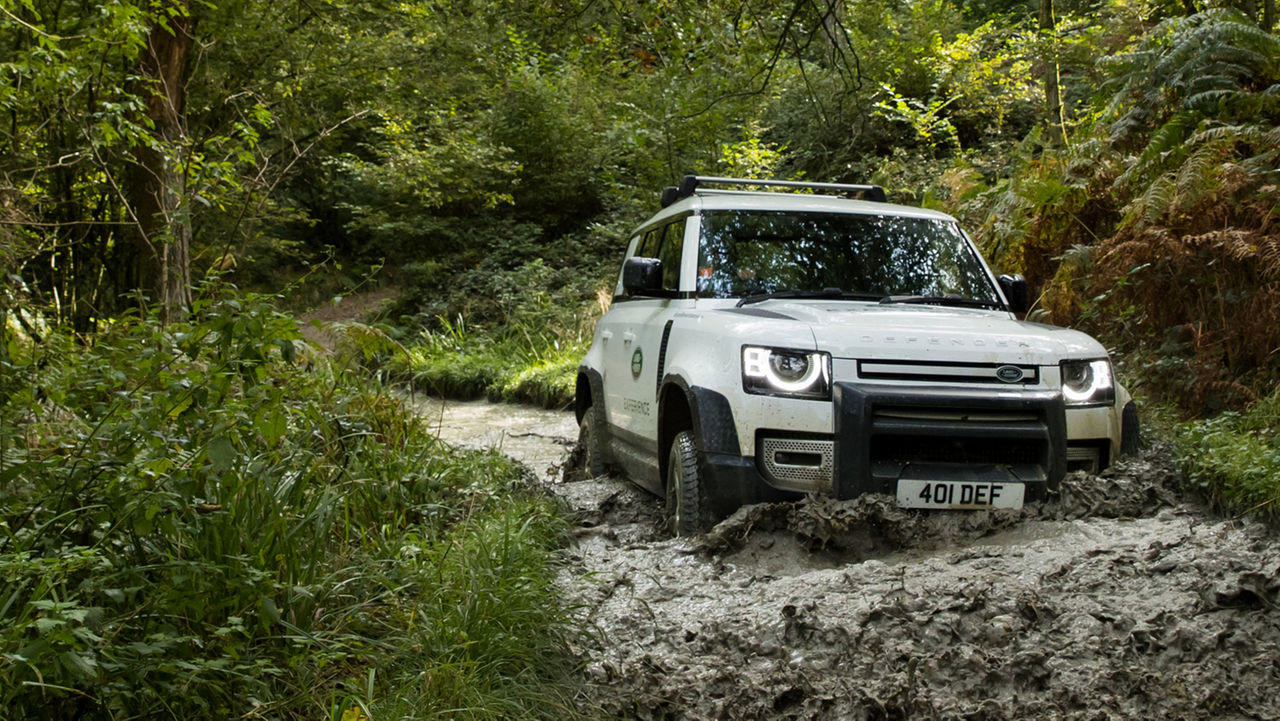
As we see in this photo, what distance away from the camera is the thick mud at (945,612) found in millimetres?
3418

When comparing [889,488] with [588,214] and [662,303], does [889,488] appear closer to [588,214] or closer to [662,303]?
[662,303]

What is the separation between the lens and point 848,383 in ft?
15.2

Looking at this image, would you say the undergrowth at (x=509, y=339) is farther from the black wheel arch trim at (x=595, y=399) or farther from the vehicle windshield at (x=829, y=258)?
the vehicle windshield at (x=829, y=258)

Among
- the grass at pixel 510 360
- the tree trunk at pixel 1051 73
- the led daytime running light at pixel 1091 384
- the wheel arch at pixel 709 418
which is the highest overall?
the tree trunk at pixel 1051 73

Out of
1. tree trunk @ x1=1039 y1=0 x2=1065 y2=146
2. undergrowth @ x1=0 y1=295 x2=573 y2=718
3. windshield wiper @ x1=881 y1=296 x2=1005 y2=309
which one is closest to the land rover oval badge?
windshield wiper @ x1=881 y1=296 x2=1005 y2=309

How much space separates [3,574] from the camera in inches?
120

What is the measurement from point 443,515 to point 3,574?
2505 mm

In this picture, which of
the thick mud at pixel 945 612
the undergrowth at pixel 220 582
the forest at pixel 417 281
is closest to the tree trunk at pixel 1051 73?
the forest at pixel 417 281

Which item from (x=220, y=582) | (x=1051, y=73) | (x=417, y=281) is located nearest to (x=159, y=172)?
(x=220, y=582)

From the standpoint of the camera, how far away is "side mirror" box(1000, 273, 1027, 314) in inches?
234

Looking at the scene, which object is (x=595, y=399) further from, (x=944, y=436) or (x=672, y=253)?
(x=944, y=436)

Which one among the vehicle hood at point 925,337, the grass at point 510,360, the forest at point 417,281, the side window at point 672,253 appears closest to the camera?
the forest at point 417,281

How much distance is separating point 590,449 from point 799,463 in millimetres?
2680

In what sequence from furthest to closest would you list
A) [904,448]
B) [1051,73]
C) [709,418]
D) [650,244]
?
[1051,73], [650,244], [709,418], [904,448]
